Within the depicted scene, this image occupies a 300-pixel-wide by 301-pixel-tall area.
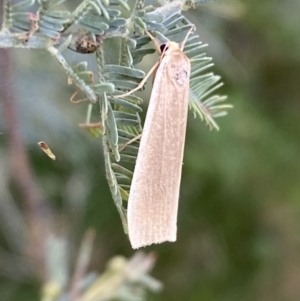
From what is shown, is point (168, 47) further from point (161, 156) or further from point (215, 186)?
point (215, 186)

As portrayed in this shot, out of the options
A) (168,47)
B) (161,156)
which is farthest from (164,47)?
(161,156)

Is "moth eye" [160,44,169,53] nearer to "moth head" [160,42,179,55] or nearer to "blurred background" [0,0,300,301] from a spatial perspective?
"moth head" [160,42,179,55]

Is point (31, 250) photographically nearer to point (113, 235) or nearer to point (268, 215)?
point (113, 235)

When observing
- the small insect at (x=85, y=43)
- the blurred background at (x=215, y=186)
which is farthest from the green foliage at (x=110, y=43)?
the blurred background at (x=215, y=186)

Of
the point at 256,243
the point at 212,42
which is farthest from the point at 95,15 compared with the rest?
the point at 256,243

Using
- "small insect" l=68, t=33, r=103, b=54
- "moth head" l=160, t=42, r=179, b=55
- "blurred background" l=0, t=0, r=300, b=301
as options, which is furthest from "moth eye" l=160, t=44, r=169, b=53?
"blurred background" l=0, t=0, r=300, b=301

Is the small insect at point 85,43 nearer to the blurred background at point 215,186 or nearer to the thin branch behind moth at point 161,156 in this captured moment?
the thin branch behind moth at point 161,156
